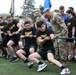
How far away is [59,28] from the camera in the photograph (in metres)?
8.98

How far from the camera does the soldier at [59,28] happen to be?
28.5 ft

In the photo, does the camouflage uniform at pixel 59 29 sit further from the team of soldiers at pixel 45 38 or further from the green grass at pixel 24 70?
the green grass at pixel 24 70

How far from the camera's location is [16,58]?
1048cm

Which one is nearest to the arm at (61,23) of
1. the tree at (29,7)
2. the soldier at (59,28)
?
the soldier at (59,28)

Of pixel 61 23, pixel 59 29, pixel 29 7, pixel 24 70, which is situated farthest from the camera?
pixel 29 7

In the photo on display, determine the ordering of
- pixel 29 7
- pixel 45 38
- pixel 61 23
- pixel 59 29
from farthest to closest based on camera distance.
Answer: 1. pixel 29 7
2. pixel 59 29
3. pixel 61 23
4. pixel 45 38

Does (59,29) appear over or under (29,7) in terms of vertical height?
over

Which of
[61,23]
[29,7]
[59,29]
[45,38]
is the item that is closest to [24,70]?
[45,38]

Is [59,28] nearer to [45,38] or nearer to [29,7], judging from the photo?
[45,38]

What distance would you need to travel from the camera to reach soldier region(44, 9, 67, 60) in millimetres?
8680

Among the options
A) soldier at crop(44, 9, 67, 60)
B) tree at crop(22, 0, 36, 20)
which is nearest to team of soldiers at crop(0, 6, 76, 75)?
soldier at crop(44, 9, 67, 60)

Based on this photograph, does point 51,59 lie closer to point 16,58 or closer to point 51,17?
point 51,17

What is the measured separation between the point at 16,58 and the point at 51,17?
2427 millimetres

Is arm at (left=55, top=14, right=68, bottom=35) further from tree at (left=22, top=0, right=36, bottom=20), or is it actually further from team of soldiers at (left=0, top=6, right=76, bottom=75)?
tree at (left=22, top=0, right=36, bottom=20)
